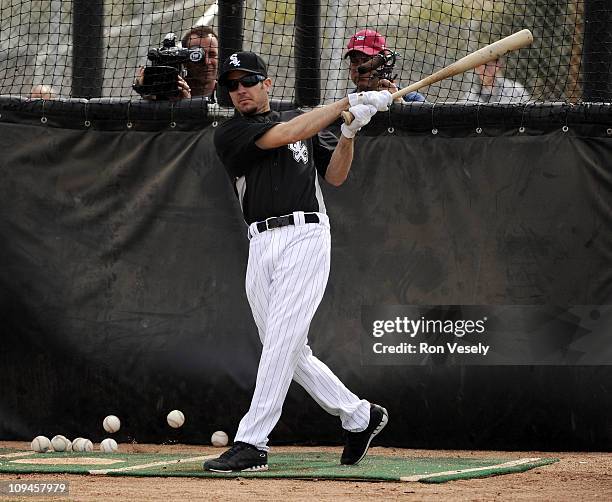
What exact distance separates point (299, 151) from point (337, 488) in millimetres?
1562

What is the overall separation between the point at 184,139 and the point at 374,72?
112 centimetres

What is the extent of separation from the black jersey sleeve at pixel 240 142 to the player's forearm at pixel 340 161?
338 millimetres

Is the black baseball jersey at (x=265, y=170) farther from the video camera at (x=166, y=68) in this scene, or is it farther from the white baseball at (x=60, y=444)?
the white baseball at (x=60, y=444)

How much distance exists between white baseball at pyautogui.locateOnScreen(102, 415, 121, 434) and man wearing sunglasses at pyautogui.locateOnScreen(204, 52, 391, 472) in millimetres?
1490

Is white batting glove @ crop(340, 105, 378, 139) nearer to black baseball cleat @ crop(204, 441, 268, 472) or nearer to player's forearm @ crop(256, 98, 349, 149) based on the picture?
player's forearm @ crop(256, 98, 349, 149)

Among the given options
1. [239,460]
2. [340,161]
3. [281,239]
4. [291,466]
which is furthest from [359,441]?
[340,161]

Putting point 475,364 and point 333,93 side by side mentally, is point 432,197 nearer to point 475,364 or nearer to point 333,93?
point 475,364

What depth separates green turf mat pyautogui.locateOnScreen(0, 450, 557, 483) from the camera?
4.54 metres

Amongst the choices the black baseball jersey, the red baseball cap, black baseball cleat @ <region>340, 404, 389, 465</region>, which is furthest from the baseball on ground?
the red baseball cap

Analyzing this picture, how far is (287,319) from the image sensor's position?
481 centimetres

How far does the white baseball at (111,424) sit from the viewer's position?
611cm

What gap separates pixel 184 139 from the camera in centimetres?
631

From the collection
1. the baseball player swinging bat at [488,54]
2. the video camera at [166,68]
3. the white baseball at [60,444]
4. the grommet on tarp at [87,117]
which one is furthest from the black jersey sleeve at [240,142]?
the white baseball at [60,444]

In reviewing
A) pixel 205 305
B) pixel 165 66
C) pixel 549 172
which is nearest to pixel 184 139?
pixel 165 66
